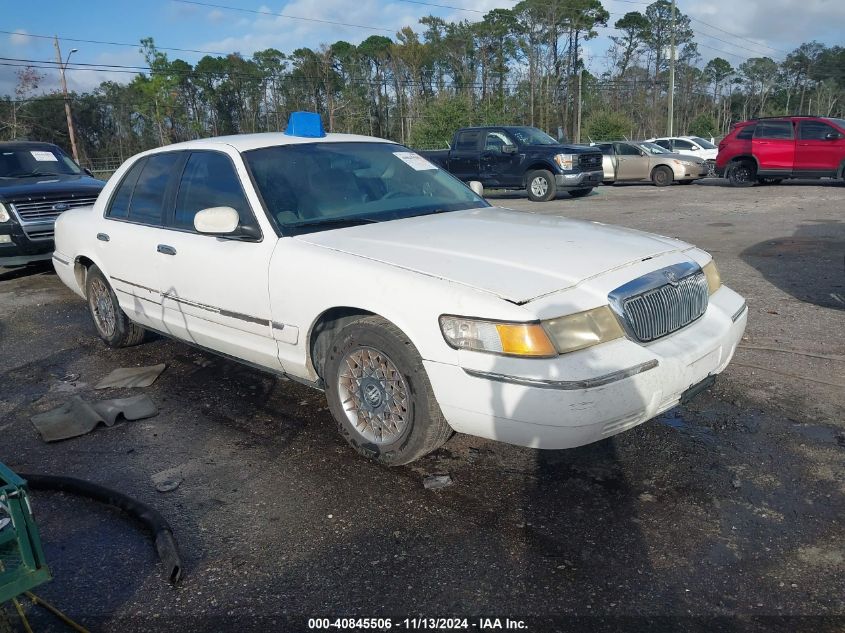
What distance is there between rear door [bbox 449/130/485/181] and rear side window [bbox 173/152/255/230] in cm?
1406

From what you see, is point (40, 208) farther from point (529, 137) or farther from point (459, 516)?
point (529, 137)

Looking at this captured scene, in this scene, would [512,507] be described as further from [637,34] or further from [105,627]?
[637,34]

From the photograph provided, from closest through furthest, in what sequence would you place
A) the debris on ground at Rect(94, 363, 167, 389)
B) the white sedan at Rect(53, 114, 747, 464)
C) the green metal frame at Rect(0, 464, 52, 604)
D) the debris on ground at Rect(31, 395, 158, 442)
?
the green metal frame at Rect(0, 464, 52, 604)
the white sedan at Rect(53, 114, 747, 464)
the debris on ground at Rect(31, 395, 158, 442)
the debris on ground at Rect(94, 363, 167, 389)

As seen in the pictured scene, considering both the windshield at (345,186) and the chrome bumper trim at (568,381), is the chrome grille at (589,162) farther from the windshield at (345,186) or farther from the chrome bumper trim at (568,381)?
the chrome bumper trim at (568,381)

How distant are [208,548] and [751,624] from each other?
6.73ft

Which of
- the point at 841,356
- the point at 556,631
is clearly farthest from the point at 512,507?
the point at 841,356

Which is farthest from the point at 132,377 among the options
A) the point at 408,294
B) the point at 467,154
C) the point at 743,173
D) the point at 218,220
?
the point at 743,173

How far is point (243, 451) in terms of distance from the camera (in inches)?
150

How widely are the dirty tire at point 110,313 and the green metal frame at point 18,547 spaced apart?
350 cm

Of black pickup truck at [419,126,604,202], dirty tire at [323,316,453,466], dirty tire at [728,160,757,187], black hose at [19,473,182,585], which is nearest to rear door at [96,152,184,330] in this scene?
black hose at [19,473,182,585]

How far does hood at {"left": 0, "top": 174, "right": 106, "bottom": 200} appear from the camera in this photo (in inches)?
333

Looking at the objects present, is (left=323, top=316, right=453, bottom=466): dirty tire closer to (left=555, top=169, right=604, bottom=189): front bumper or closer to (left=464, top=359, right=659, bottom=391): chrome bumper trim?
(left=464, top=359, right=659, bottom=391): chrome bumper trim

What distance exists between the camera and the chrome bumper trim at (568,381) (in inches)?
111

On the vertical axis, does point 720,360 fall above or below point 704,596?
above
